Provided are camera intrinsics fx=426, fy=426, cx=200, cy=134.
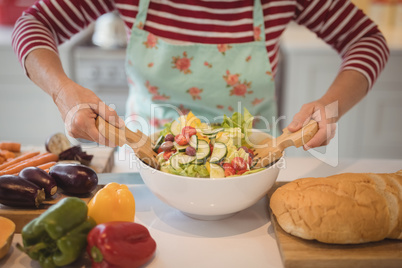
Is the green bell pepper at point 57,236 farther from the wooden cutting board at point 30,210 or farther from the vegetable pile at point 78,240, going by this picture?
the wooden cutting board at point 30,210

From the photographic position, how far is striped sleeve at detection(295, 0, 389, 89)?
4.65 feet

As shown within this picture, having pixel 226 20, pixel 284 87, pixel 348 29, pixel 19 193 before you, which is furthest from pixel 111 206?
pixel 284 87

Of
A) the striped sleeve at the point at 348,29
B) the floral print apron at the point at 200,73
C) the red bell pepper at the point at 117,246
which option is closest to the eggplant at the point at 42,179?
the red bell pepper at the point at 117,246

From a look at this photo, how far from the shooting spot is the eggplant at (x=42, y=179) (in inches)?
39.4

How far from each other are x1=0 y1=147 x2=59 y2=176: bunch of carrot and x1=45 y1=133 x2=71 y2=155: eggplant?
0.12ft

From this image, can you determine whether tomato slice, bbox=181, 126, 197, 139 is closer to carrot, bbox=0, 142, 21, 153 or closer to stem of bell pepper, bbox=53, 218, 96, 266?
stem of bell pepper, bbox=53, 218, 96, 266

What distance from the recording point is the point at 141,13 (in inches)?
56.3

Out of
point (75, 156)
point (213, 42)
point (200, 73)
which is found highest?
point (213, 42)

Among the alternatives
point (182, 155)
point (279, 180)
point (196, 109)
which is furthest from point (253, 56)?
point (182, 155)

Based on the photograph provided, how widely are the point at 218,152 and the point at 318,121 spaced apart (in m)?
0.30

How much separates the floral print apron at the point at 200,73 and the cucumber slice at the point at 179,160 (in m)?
0.52

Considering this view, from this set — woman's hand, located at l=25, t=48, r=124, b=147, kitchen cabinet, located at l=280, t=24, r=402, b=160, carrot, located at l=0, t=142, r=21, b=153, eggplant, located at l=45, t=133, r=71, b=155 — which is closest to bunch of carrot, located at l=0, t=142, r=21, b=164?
carrot, located at l=0, t=142, r=21, b=153

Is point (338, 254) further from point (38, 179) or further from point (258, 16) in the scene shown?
point (258, 16)

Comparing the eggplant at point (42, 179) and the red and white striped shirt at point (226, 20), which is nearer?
the eggplant at point (42, 179)
